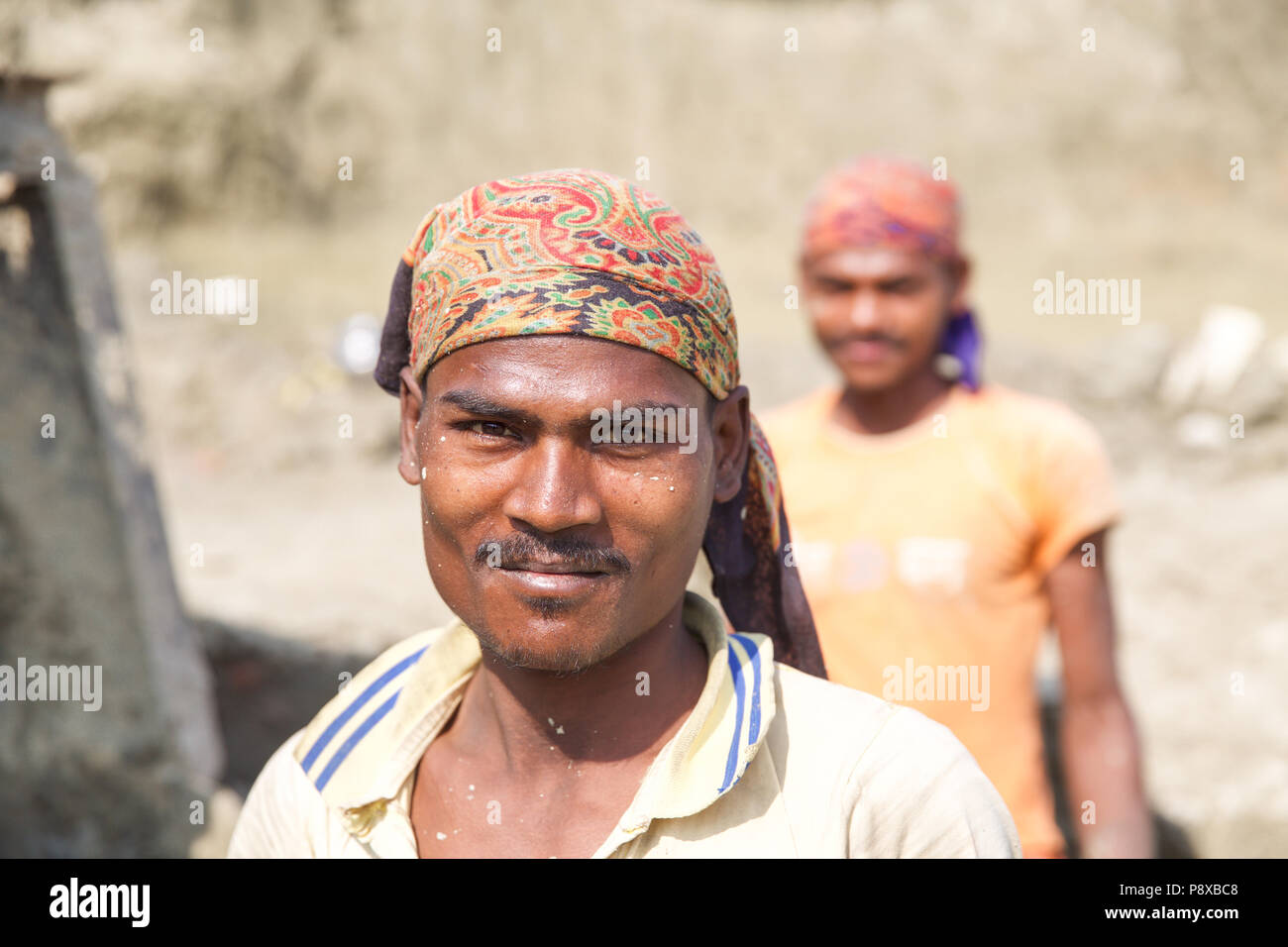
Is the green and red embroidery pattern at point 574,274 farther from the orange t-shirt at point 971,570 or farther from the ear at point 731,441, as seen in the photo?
the orange t-shirt at point 971,570

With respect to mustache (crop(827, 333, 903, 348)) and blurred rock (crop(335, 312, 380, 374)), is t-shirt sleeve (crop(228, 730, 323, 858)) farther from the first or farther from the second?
blurred rock (crop(335, 312, 380, 374))

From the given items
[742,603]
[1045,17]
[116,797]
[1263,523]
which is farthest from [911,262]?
[1045,17]

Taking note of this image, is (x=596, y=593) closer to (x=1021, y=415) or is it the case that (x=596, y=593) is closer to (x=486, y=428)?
(x=486, y=428)

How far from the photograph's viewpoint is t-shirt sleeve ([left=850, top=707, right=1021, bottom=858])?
1521mm

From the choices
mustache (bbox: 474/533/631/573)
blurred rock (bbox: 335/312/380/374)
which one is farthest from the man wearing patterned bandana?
blurred rock (bbox: 335/312/380/374)

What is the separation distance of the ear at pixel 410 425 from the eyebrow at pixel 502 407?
0.43 feet

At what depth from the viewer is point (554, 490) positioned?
4.87 ft

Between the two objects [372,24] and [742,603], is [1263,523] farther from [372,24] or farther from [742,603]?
[372,24]

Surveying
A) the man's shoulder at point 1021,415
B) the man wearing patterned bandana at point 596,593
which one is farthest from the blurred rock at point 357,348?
the man wearing patterned bandana at point 596,593

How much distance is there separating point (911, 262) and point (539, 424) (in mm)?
1921

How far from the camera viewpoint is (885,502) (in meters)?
3.05

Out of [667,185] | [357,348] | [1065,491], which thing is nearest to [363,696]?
[1065,491]

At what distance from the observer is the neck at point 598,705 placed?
167cm
